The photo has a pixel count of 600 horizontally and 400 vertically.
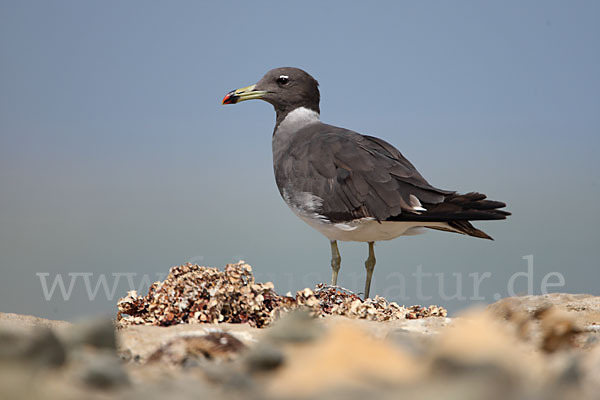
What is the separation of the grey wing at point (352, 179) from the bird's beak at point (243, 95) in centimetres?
127

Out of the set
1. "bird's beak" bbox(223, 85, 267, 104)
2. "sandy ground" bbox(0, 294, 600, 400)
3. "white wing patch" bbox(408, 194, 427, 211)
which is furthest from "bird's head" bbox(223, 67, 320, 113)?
"sandy ground" bbox(0, 294, 600, 400)

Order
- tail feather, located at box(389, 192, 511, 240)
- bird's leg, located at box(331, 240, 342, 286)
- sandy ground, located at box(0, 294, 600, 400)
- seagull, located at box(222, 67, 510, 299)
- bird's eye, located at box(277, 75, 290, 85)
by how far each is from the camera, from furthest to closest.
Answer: bird's eye, located at box(277, 75, 290, 85)
bird's leg, located at box(331, 240, 342, 286)
seagull, located at box(222, 67, 510, 299)
tail feather, located at box(389, 192, 511, 240)
sandy ground, located at box(0, 294, 600, 400)

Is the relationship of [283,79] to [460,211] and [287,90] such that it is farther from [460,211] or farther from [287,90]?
[460,211]

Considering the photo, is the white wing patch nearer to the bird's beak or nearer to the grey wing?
the grey wing

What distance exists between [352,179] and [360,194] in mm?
192

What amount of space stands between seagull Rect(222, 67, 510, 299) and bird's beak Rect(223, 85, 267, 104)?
87 centimetres

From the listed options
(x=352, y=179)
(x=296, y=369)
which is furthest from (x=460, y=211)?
(x=296, y=369)

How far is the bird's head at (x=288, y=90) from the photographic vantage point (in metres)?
7.41

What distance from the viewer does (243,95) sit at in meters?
7.61

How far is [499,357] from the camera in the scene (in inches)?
77.0

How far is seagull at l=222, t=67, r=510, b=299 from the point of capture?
213 inches

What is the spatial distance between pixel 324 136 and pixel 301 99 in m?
1.15

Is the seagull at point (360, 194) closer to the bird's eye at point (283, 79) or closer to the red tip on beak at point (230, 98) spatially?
the bird's eye at point (283, 79)

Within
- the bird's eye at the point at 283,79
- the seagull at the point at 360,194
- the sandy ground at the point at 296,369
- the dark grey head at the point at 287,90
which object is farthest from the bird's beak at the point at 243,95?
the sandy ground at the point at 296,369
